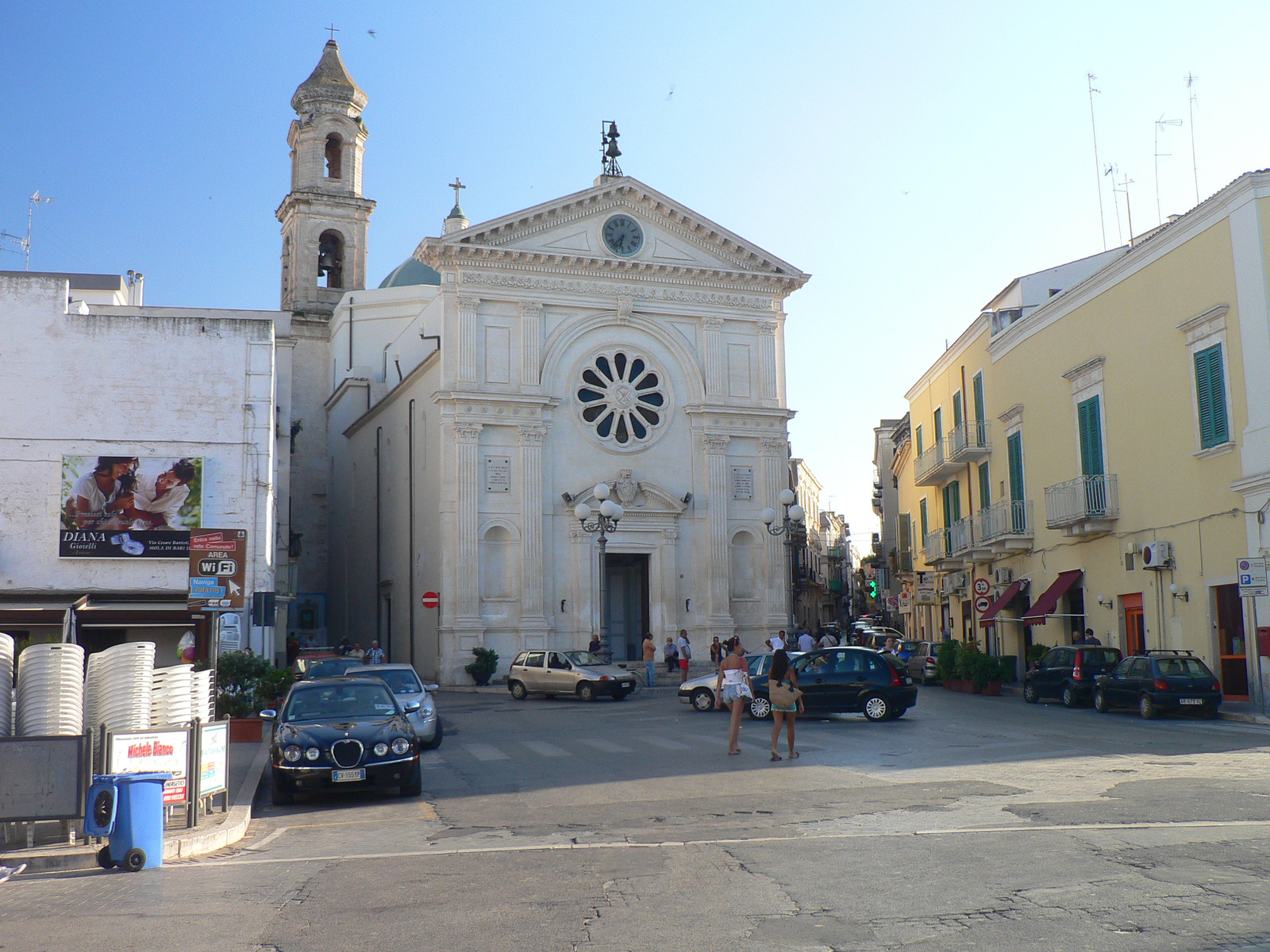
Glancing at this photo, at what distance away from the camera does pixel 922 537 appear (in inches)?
1813

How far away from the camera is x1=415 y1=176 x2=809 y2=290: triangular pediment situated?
1471 inches

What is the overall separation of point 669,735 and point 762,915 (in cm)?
1224

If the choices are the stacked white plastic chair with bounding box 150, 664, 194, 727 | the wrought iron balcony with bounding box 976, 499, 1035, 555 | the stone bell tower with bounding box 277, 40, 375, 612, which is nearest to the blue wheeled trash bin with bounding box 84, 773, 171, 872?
the stacked white plastic chair with bounding box 150, 664, 194, 727

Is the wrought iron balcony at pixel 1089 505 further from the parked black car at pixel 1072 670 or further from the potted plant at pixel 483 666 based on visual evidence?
the potted plant at pixel 483 666

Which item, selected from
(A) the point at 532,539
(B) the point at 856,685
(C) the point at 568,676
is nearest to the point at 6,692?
(B) the point at 856,685

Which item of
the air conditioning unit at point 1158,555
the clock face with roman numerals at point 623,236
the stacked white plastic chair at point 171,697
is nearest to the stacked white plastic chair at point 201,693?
the stacked white plastic chair at point 171,697

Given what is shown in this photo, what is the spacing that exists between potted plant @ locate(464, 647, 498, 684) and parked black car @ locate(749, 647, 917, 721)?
1442 centimetres

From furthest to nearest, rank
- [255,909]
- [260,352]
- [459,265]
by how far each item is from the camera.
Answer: [459,265] → [260,352] → [255,909]

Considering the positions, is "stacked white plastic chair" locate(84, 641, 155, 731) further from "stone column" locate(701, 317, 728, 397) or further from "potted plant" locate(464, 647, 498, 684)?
"stone column" locate(701, 317, 728, 397)

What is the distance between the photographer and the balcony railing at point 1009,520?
3278cm

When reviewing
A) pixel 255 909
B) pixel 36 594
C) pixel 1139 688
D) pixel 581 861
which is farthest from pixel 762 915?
pixel 36 594

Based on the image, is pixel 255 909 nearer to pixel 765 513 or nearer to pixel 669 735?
pixel 669 735

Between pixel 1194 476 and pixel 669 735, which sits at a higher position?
pixel 1194 476

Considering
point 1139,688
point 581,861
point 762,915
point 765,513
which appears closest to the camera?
point 762,915
